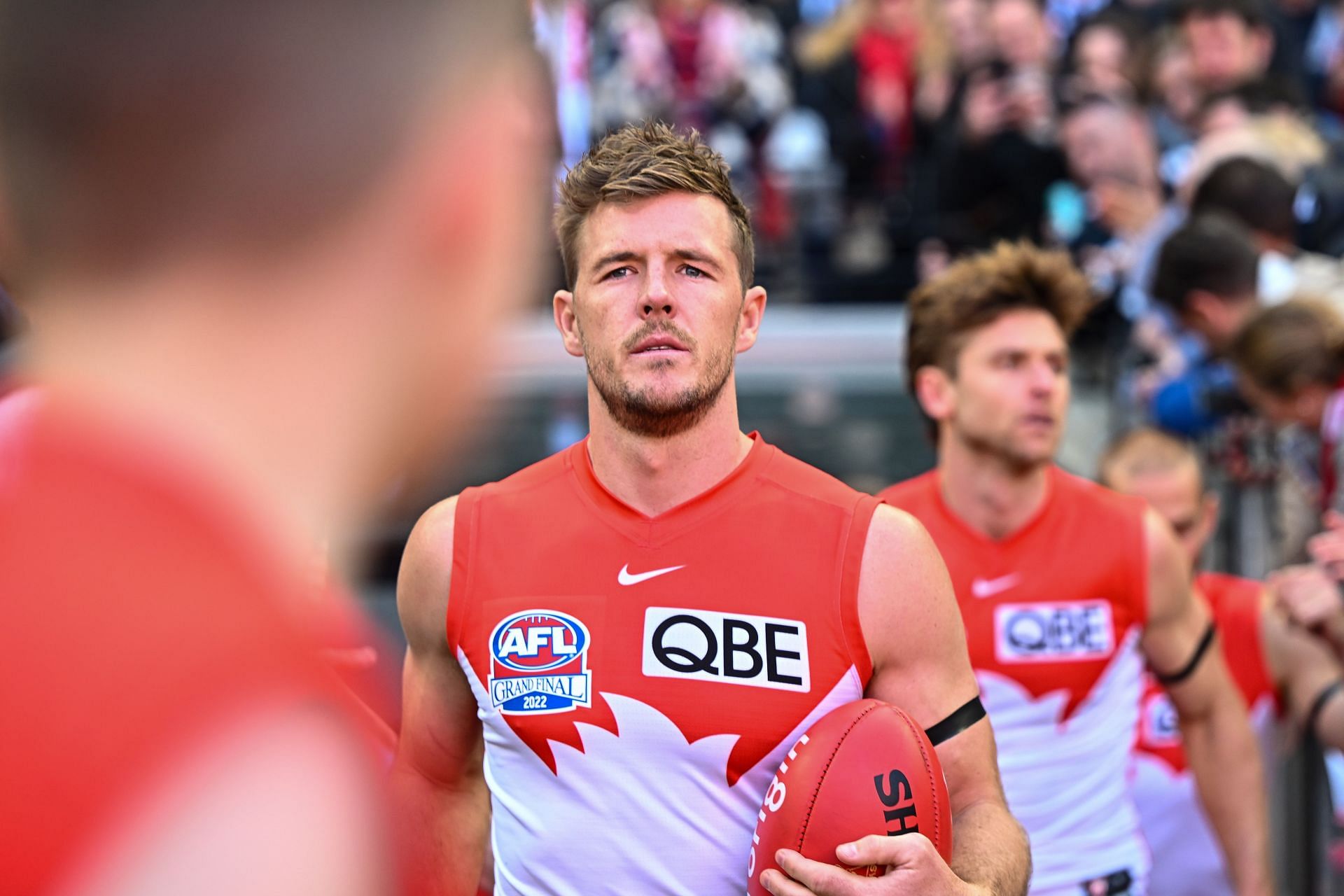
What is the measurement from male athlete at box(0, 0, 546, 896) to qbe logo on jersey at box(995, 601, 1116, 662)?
3.27 metres

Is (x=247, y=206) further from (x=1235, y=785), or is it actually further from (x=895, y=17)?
(x=895, y=17)

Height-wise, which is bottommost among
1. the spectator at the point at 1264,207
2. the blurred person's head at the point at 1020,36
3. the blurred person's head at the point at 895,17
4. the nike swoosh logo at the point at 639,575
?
the nike swoosh logo at the point at 639,575

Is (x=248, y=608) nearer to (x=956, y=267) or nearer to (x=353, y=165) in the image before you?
(x=353, y=165)

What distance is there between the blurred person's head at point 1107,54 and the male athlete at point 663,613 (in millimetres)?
7580

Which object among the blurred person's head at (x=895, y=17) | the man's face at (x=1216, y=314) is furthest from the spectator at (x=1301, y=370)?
the blurred person's head at (x=895, y=17)

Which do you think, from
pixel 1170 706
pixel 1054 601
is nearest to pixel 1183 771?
pixel 1170 706

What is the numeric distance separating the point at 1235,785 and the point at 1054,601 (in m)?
0.77

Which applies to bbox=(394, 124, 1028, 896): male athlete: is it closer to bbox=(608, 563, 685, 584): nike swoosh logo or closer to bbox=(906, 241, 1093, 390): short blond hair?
bbox=(608, 563, 685, 584): nike swoosh logo

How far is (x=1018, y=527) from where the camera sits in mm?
4227

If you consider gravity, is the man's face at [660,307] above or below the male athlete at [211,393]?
above

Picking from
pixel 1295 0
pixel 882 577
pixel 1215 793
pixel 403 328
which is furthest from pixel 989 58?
pixel 403 328

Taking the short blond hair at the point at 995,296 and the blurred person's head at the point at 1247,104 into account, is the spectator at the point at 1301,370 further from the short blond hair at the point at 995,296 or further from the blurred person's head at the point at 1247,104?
the blurred person's head at the point at 1247,104

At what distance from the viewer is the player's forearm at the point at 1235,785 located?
4102mm

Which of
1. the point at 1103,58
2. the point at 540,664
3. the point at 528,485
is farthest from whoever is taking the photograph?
the point at 1103,58
